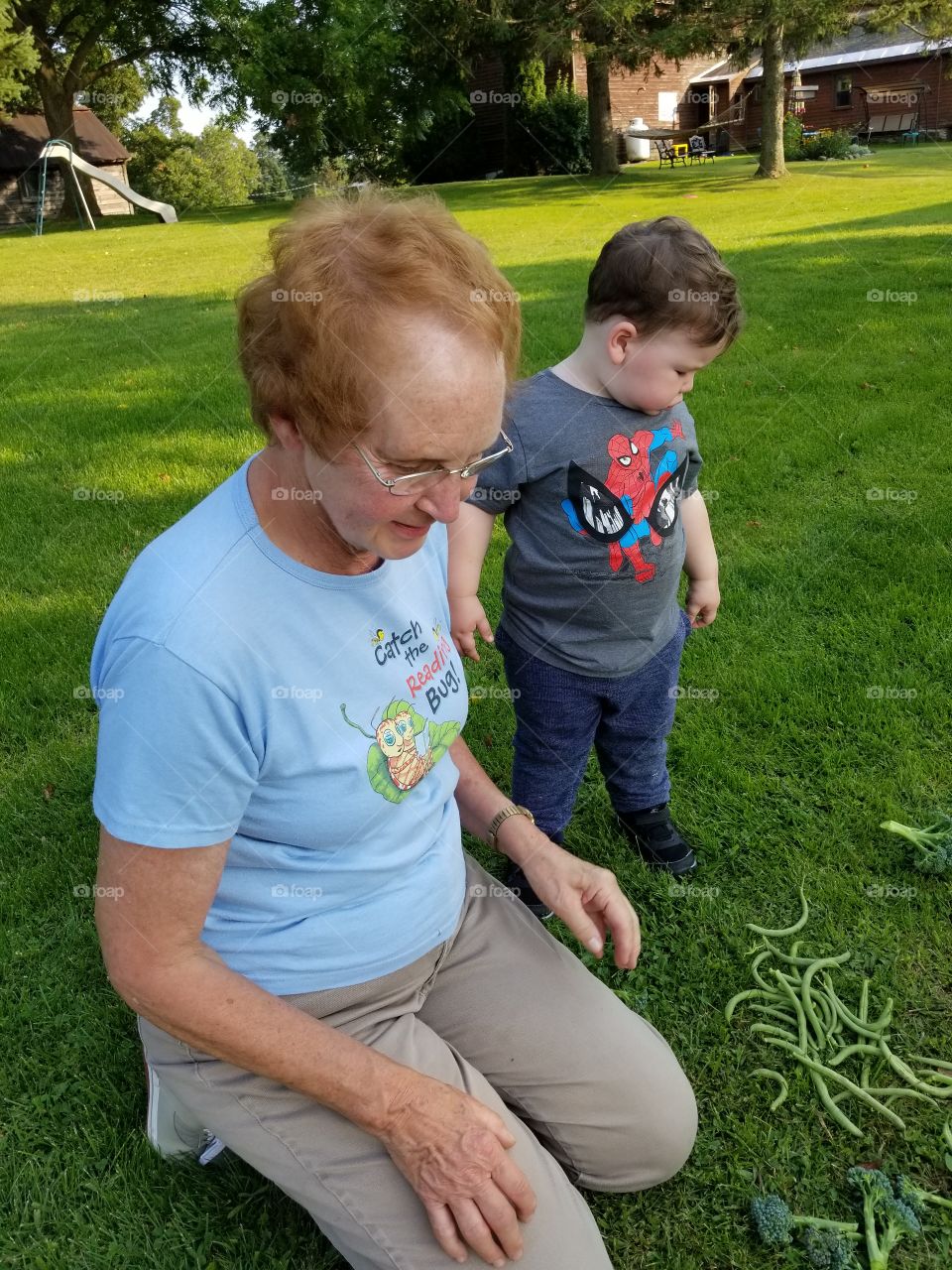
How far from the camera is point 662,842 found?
2611 millimetres

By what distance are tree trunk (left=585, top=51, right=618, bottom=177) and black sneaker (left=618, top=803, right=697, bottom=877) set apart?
66.3 feet

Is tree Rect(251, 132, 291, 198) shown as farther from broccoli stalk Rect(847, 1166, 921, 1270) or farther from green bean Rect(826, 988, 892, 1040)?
broccoli stalk Rect(847, 1166, 921, 1270)

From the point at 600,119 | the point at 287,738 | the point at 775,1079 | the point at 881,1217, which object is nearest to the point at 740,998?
the point at 775,1079

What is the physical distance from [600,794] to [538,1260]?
5.16 ft

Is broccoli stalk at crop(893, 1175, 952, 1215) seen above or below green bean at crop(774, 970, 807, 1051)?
below

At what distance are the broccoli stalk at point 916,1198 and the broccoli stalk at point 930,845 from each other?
0.87 m

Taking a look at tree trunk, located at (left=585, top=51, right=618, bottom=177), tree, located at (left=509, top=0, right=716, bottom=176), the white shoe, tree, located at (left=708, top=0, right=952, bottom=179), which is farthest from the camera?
tree trunk, located at (left=585, top=51, right=618, bottom=177)

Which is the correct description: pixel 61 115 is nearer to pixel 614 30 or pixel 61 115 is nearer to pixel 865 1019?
pixel 614 30

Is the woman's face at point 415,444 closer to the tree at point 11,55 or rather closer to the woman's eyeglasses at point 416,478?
the woman's eyeglasses at point 416,478

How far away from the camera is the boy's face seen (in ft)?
6.72

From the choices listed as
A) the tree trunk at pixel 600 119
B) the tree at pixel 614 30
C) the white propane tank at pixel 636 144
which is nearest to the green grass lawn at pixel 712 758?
the tree at pixel 614 30

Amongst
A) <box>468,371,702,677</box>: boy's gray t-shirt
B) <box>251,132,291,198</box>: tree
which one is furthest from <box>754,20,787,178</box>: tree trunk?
<box>468,371,702,677</box>: boy's gray t-shirt

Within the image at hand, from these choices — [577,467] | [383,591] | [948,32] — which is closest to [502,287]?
[383,591]

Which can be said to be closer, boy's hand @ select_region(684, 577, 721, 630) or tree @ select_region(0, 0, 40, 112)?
boy's hand @ select_region(684, 577, 721, 630)
